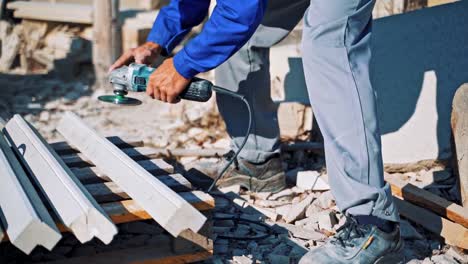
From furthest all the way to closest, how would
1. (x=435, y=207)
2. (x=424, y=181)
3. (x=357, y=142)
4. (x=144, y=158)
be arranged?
(x=424, y=181), (x=144, y=158), (x=435, y=207), (x=357, y=142)

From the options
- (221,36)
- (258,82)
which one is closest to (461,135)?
(258,82)

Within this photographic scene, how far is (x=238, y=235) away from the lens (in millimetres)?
3633

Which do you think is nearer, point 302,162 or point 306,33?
point 306,33

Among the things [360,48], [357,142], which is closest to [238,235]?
[357,142]

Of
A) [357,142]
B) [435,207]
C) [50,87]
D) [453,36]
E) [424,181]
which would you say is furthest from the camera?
[50,87]

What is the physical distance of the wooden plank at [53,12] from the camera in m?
8.23

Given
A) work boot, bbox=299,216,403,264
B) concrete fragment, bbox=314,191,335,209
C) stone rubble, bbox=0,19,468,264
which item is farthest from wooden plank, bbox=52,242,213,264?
concrete fragment, bbox=314,191,335,209

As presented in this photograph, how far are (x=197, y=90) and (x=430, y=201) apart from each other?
121 centimetres

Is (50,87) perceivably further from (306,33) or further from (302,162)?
(306,33)

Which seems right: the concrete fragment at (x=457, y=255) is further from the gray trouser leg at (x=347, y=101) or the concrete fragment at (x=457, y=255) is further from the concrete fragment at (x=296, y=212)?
the concrete fragment at (x=296, y=212)

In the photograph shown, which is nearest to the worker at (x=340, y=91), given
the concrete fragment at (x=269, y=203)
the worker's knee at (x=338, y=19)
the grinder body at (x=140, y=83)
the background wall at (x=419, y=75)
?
the worker's knee at (x=338, y=19)

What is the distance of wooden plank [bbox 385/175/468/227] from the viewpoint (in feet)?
11.2

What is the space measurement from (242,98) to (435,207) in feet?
3.44

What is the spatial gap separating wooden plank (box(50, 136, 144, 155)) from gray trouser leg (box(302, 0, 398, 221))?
1.33m
